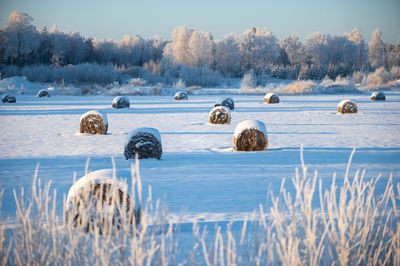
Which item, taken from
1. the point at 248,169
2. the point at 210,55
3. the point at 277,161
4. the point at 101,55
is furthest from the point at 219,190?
the point at 101,55

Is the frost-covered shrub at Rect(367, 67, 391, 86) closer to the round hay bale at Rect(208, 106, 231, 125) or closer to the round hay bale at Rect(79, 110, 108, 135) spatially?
the round hay bale at Rect(208, 106, 231, 125)

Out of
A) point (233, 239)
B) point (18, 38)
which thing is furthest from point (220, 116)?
point (18, 38)

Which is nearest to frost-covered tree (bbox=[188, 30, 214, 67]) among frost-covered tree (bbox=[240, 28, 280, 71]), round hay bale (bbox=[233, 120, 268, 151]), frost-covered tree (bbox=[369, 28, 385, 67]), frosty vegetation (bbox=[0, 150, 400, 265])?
frost-covered tree (bbox=[240, 28, 280, 71])

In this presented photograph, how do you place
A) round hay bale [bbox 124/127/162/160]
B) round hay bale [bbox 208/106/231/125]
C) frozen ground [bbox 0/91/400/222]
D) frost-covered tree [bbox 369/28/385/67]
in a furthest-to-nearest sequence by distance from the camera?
frost-covered tree [bbox 369/28/385/67]
round hay bale [bbox 208/106/231/125]
round hay bale [bbox 124/127/162/160]
frozen ground [bbox 0/91/400/222]

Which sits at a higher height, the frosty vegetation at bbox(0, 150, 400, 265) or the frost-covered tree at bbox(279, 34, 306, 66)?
the frost-covered tree at bbox(279, 34, 306, 66)

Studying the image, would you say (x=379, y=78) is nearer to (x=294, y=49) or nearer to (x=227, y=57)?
(x=227, y=57)

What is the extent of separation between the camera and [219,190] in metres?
5.85

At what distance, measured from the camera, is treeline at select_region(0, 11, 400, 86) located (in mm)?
47572

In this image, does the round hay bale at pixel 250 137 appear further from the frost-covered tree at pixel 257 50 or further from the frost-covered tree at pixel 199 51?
the frost-covered tree at pixel 257 50

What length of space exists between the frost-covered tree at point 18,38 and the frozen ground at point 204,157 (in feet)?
153

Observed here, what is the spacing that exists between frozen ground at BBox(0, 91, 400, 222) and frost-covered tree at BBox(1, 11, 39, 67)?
46.7 m

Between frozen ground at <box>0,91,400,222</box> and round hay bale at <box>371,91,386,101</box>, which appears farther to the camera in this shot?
round hay bale at <box>371,91,386,101</box>

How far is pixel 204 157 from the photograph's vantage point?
8.32 m

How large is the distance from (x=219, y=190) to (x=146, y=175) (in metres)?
1.52
